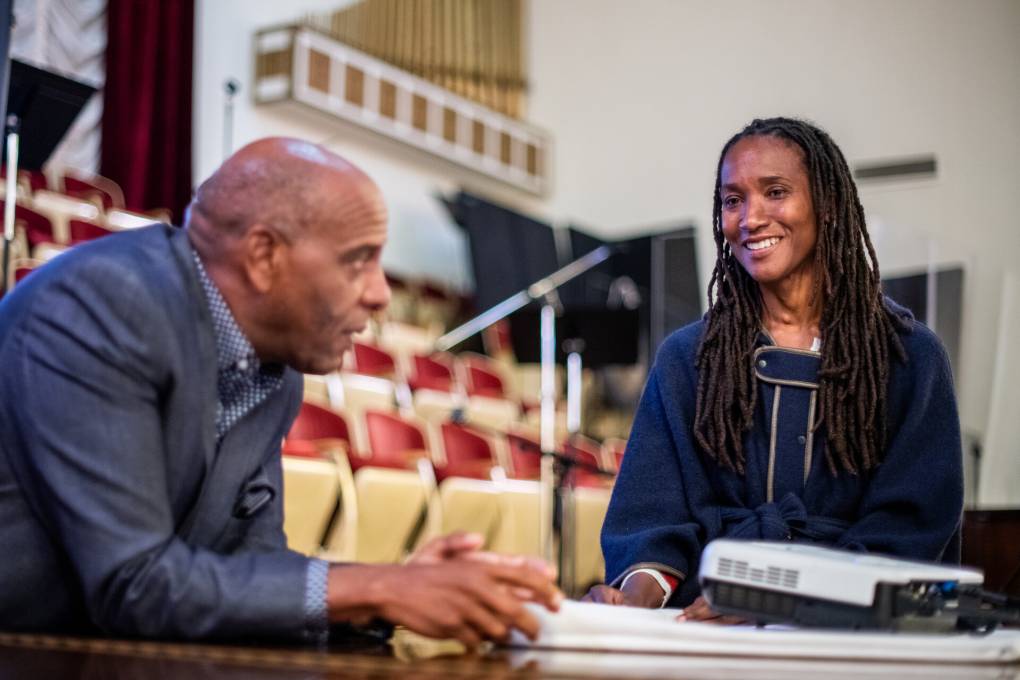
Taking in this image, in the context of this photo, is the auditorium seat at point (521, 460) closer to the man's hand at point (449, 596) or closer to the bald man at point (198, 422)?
the bald man at point (198, 422)

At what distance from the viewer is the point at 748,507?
1.79m

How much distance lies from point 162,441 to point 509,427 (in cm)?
585

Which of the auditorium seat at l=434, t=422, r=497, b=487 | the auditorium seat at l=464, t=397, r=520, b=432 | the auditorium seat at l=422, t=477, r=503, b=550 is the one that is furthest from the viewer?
the auditorium seat at l=464, t=397, r=520, b=432

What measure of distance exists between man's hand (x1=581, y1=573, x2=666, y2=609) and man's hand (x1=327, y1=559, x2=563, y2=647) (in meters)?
0.62

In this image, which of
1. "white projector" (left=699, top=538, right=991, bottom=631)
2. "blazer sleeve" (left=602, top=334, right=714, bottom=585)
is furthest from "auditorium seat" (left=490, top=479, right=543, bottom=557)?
"white projector" (left=699, top=538, right=991, bottom=631)

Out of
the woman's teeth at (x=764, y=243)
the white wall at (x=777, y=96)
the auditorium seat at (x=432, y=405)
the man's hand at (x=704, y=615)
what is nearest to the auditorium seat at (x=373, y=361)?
the auditorium seat at (x=432, y=405)

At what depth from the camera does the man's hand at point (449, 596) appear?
40.6 inches

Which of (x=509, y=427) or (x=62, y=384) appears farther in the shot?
(x=509, y=427)

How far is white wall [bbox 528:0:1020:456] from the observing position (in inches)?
353

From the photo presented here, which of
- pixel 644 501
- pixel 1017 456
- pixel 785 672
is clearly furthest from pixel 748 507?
pixel 1017 456

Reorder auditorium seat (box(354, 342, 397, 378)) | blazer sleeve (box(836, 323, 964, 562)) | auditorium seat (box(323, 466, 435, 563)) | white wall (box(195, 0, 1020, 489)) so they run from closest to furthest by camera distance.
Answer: blazer sleeve (box(836, 323, 964, 562)), auditorium seat (box(323, 466, 435, 563)), auditorium seat (box(354, 342, 397, 378)), white wall (box(195, 0, 1020, 489))

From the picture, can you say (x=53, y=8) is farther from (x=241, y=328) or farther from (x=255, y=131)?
(x=241, y=328)

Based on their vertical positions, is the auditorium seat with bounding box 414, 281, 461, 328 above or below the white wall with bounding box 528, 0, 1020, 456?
below

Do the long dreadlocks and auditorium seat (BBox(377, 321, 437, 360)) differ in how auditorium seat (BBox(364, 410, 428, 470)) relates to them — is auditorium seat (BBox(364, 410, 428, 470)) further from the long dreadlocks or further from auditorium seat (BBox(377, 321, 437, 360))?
the long dreadlocks
